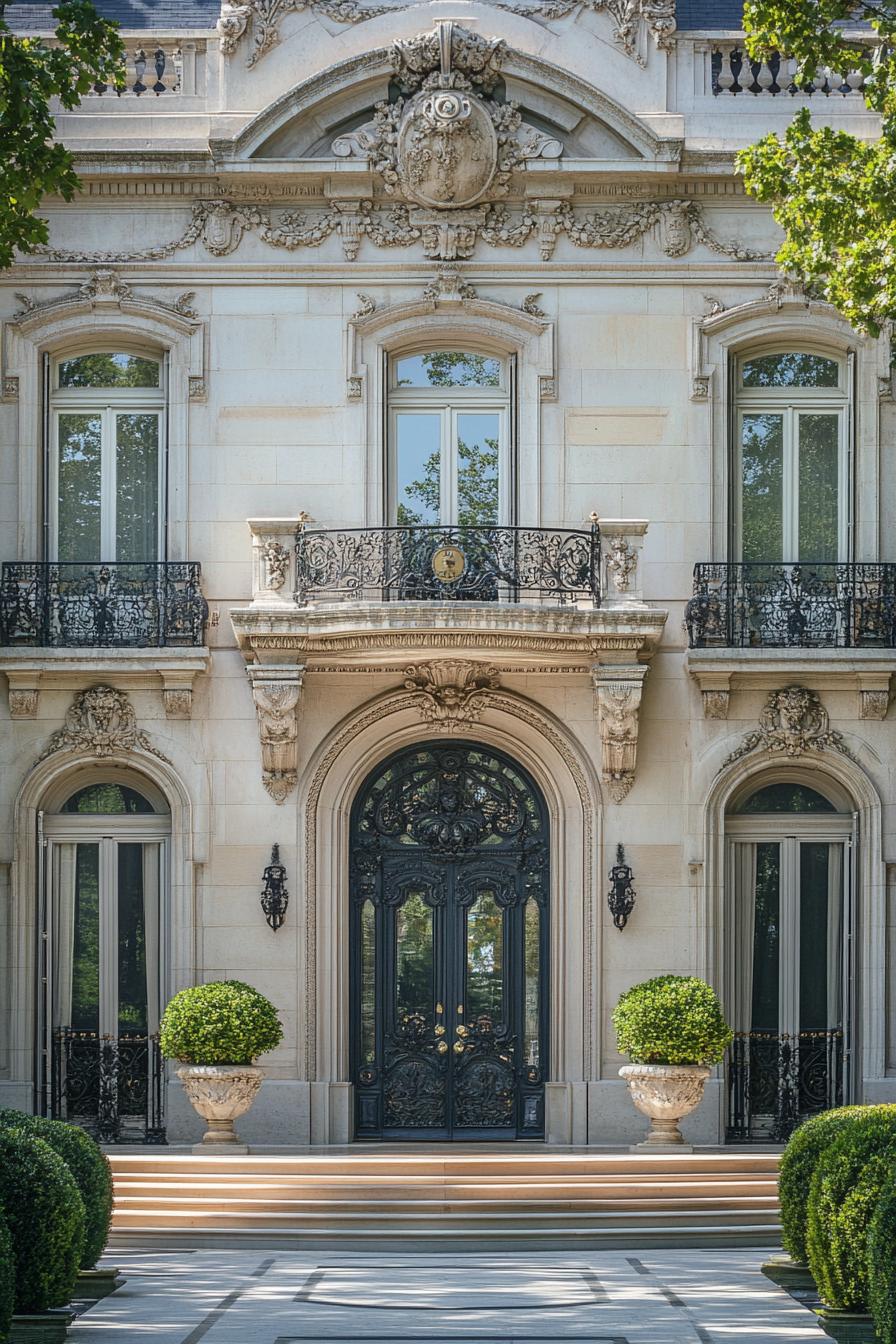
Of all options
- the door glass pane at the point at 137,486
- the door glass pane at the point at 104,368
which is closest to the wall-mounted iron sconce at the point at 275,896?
the door glass pane at the point at 137,486

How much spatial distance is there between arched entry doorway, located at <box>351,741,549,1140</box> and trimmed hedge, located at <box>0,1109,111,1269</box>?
719 centimetres

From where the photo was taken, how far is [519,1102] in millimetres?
21719

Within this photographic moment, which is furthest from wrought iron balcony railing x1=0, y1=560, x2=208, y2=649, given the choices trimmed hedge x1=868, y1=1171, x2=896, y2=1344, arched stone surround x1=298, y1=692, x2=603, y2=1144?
trimmed hedge x1=868, y1=1171, x2=896, y2=1344

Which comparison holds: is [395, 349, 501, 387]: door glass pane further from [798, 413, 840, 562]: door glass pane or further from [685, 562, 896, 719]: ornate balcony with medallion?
[798, 413, 840, 562]: door glass pane

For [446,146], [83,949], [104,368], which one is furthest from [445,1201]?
[446,146]

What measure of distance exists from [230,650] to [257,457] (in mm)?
2011

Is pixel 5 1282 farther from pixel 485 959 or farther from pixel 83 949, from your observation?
pixel 485 959

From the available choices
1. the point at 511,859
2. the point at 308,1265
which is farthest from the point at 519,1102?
the point at 308,1265

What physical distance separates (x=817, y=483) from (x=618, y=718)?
3467mm

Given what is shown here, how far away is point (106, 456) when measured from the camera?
22.5 metres

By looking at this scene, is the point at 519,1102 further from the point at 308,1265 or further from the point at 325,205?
the point at 325,205

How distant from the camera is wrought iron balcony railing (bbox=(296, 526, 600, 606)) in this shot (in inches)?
824

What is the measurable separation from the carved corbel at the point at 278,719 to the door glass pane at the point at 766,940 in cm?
494

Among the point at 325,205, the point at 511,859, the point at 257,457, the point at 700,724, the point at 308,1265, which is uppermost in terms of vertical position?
the point at 325,205
